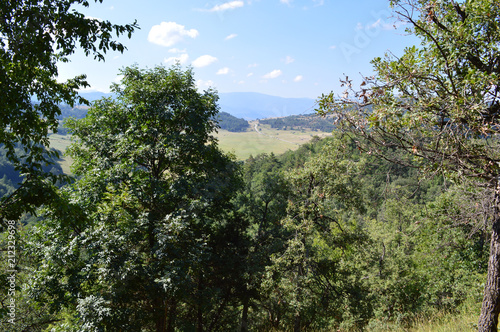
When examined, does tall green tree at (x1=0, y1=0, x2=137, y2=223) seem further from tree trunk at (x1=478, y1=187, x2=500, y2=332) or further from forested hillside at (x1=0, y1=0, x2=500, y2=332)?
tree trunk at (x1=478, y1=187, x2=500, y2=332)

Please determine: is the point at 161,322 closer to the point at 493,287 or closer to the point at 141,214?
the point at 141,214

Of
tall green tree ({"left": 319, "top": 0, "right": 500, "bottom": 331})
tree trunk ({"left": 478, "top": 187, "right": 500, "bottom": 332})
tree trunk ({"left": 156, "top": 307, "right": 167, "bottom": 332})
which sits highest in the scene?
tall green tree ({"left": 319, "top": 0, "right": 500, "bottom": 331})

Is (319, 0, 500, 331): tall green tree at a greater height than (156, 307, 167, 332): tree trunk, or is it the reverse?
(319, 0, 500, 331): tall green tree

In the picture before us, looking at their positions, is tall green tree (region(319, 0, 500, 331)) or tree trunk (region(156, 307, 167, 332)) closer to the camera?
tall green tree (region(319, 0, 500, 331))

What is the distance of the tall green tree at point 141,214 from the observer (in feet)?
27.6

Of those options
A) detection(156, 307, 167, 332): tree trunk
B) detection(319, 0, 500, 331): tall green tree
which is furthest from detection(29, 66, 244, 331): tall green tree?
detection(319, 0, 500, 331): tall green tree

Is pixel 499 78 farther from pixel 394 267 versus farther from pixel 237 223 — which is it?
pixel 394 267

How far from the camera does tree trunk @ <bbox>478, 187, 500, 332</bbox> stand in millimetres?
4824

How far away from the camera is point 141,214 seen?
9.47 meters

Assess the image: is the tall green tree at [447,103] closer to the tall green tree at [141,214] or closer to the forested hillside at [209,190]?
the forested hillside at [209,190]

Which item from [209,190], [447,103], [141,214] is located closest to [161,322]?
[141,214]

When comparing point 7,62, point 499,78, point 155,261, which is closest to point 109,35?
point 7,62

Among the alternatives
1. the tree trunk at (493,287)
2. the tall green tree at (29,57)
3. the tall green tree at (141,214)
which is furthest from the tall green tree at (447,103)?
the tall green tree at (141,214)

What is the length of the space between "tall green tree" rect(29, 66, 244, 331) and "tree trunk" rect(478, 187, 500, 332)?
698 cm
